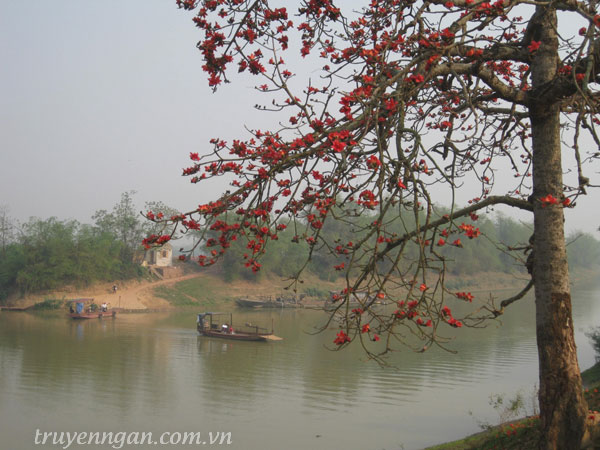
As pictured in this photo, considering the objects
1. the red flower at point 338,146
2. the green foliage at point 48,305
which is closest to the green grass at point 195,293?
the green foliage at point 48,305

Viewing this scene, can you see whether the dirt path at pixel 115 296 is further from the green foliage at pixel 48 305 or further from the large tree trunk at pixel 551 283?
the large tree trunk at pixel 551 283

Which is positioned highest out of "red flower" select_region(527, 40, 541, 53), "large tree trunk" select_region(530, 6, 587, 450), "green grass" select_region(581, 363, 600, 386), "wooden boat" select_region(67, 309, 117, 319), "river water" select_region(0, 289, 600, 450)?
"red flower" select_region(527, 40, 541, 53)

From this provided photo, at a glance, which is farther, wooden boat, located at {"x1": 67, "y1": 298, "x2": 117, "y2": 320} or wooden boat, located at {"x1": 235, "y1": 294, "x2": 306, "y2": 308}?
wooden boat, located at {"x1": 235, "y1": 294, "x2": 306, "y2": 308}

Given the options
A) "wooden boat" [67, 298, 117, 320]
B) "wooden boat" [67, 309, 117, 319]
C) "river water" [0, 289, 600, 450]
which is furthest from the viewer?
"wooden boat" [67, 298, 117, 320]

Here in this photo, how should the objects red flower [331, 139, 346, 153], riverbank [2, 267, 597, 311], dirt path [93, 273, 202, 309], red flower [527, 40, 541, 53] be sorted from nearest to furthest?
1. red flower [331, 139, 346, 153]
2. red flower [527, 40, 541, 53]
3. dirt path [93, 273, 202, 309]
4. riverbank [2, 267, 597, 311]

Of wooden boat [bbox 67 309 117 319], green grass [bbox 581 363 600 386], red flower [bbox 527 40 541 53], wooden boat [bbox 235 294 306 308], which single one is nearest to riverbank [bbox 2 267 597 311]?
wooden boat [bbox 235 294 306 308]

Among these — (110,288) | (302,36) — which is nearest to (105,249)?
(110,288)

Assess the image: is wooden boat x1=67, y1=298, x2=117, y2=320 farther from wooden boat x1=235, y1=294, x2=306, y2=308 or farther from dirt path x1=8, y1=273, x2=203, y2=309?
wooden boat x1=235, y1=294, x2=306, y2=308

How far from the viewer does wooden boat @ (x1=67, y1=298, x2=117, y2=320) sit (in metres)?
27.8

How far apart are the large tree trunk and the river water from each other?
2.78 m

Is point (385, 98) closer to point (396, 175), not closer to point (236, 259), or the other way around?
point (396, 175)

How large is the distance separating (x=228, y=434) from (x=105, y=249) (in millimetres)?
29621

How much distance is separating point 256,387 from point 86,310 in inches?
836

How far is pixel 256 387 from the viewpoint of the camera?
14.0 m
